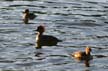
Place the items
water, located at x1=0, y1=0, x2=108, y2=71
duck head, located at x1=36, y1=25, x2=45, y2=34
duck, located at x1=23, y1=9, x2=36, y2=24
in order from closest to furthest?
water, located at x1=0, y1=0, x2=108, y2=71 → duck head, located at x1=36, y1=25, x2=45, y2=34 → duck, located at x1=23, y1=9, x2=36, y2=24

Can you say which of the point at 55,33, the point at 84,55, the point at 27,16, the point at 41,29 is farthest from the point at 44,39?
the point at 27,16

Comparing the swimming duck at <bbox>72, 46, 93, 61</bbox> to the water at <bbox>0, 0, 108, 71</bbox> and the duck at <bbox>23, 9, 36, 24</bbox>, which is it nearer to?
the water at <bbox>0, 0, 108, 71</bbox>

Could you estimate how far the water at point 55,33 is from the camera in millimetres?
23766

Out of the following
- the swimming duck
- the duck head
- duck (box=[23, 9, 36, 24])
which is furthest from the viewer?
duck (box=[23, 9, 36, 24])

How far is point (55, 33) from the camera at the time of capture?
29719 millimetres

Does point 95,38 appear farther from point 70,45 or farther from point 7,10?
point 7,10

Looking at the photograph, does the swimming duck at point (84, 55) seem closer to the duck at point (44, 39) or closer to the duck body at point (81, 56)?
the duck body at point (81, 56)

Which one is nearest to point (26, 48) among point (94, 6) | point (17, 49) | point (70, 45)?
point (17, 49)

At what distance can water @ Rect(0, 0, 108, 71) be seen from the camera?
2377 centimetres

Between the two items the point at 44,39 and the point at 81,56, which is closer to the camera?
the point at 81,56

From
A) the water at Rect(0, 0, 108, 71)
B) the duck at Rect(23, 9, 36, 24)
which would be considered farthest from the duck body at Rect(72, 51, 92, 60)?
the duck at Rect(23, 9, 36, 24)

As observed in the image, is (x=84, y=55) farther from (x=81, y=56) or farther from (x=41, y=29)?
(x=41, y=29)

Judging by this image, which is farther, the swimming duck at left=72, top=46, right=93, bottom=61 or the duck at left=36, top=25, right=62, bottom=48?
the duck at left=36, top=25, right=62, bottom=48

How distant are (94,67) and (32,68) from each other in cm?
263
